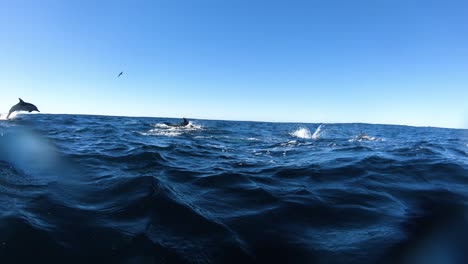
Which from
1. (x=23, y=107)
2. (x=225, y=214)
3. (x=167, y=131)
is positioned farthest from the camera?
(x=167, y=131)

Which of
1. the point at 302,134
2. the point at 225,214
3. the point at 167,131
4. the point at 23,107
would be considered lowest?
the point at 225,214

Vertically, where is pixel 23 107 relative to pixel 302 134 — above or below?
above

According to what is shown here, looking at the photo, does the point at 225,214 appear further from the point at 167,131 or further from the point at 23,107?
the point at 167,131

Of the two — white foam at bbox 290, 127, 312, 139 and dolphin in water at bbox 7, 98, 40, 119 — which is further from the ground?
dolphin in water at bbox 7, 98, 40, 119

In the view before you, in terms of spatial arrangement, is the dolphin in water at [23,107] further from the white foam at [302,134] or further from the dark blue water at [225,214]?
the white foam at [302,134]

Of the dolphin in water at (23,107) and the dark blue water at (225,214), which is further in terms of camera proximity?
the dolphin in water at (23,107)

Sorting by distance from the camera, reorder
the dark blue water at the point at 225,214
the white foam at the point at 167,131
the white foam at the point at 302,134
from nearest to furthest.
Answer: the dark blue water at the point at 225,214 → the white foam at the point at 167,131 → the white foam at the point at 302,134

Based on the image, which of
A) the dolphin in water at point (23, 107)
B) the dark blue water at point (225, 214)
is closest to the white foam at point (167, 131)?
the dolphin in water at point (23, 107)

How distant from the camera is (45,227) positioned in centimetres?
436

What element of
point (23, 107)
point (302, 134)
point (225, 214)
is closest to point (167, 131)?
point (23, 107)

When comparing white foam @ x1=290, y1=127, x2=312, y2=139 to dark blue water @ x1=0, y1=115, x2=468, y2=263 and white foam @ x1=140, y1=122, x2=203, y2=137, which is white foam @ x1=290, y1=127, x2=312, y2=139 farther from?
dark blue water @ x1=0, y1=115, x2=468, y2=263

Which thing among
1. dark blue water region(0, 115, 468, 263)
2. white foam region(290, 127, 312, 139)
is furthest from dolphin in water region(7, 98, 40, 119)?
white foam region(290, 127, 312, 139)

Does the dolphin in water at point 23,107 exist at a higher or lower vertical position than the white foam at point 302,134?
higher

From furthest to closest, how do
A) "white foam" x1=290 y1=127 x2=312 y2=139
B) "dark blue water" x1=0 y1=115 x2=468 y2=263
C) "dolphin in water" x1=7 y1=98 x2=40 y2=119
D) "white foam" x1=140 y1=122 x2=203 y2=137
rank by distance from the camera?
1. "white foam" x1=290 y1=127 x2=312 y2=139
2. "white foam" x1=140 y1=122 x2=203 y2=137
3. "dolphin in water" x1=7 y1=98 x2=40 y2=119
4. "dark blue water" x1=0 y1=115 x2=468 y2=263
